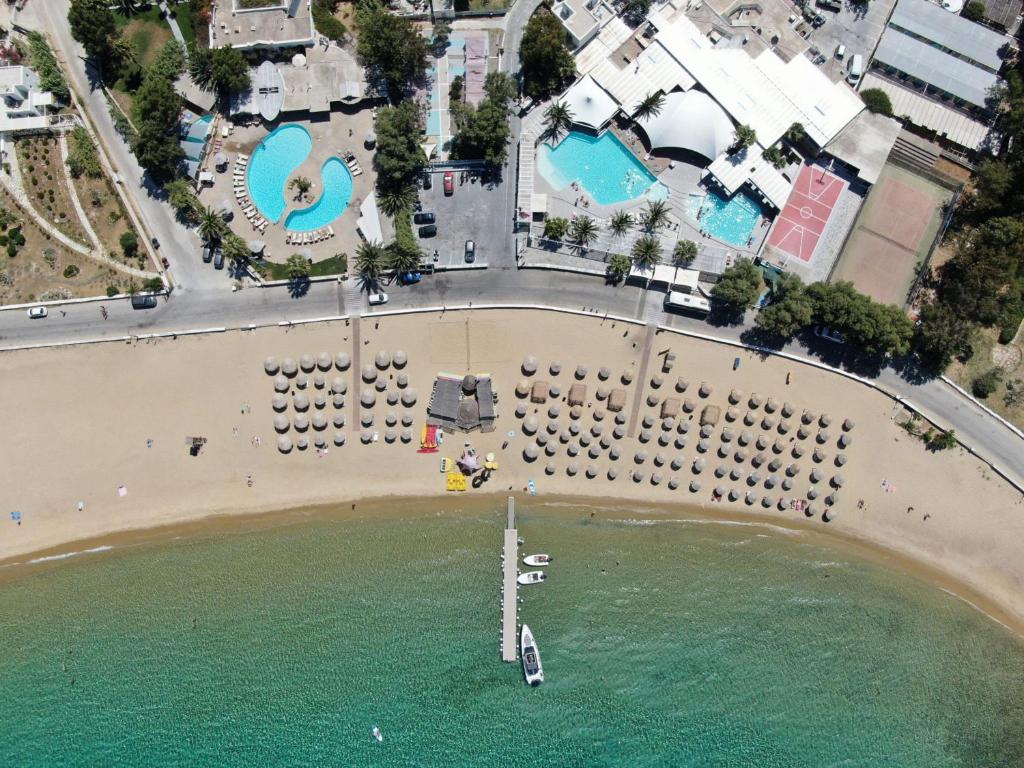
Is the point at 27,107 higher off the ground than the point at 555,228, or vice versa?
the point at 27,107

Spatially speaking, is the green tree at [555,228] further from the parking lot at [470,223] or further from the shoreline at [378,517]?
the shoreline at [378,517]

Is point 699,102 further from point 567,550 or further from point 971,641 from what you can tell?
point 971,641

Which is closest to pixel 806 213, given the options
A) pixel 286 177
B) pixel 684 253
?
pixel 684 253

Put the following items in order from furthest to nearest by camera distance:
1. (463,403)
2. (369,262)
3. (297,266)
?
(463,403)
(369,262)
(297,266)

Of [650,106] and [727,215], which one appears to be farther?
[727,215]

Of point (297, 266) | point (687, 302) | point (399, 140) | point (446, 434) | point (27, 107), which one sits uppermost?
point (27, 107)

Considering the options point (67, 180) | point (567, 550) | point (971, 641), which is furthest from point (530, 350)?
point (971, 641)

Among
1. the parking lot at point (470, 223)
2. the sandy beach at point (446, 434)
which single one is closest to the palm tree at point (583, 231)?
the parking lot at point (470, 223)

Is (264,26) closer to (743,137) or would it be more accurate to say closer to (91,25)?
(91,25)
